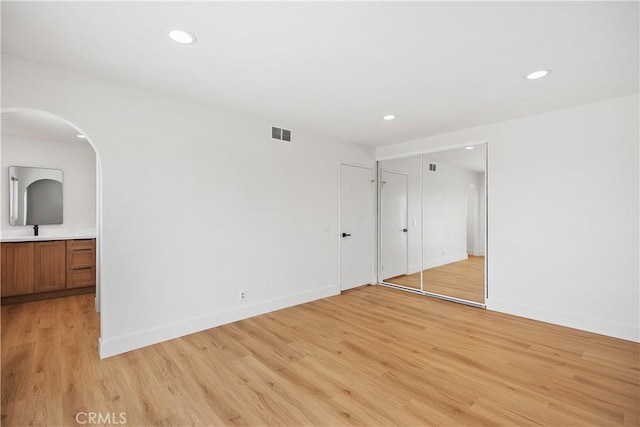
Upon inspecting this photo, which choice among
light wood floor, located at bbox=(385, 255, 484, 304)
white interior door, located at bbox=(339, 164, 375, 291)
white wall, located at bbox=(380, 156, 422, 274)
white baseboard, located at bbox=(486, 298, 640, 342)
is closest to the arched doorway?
white interior door, located at bbox=(339, 164, 375, 291)

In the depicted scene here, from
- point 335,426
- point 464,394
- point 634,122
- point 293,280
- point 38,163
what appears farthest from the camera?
point 38,163

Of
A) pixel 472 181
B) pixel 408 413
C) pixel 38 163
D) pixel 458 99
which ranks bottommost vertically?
pixel 408 413

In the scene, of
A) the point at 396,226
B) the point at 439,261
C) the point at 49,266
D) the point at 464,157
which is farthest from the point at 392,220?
the point at 49,266

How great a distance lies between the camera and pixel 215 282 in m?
3.50

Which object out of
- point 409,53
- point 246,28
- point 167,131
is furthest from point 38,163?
point 409,53

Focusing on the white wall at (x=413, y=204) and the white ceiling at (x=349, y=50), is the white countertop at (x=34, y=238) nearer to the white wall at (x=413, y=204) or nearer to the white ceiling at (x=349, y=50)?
the white ceiling at (x=349, y=50)

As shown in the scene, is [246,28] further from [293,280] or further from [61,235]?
[61,235]

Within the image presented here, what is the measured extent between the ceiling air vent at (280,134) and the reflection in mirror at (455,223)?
235cm

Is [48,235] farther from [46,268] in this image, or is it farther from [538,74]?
[538,74]

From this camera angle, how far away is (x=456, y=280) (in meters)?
4.89

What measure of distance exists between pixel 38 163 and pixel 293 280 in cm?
472

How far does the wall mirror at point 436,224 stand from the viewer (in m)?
4.49

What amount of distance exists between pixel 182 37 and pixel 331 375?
2.85 metres

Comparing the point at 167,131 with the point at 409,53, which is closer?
the point at 409,53
